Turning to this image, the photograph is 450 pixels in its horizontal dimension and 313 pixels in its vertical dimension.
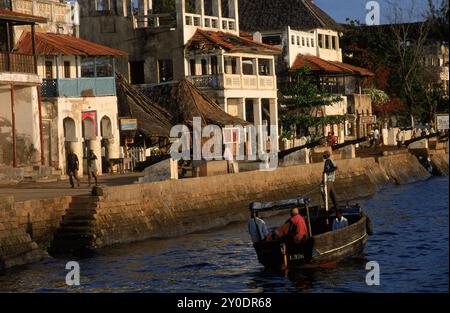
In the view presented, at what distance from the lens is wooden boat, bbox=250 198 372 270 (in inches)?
1273

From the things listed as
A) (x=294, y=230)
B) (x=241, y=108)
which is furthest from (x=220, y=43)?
(x=294, y=230)

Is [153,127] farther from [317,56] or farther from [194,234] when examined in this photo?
[317,56]

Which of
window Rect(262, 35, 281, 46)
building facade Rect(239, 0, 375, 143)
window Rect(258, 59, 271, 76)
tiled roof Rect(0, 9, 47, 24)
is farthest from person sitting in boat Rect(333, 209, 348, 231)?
window Rect(262, 35, 281, 46)

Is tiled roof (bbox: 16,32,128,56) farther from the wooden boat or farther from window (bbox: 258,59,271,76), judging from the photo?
window (bbox: 258,59,271,76)

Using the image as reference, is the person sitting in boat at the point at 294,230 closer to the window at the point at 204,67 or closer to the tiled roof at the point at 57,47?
the tiled roof at the point at 57,47

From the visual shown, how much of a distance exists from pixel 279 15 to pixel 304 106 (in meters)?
11.4

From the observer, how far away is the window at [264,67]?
2904 inches

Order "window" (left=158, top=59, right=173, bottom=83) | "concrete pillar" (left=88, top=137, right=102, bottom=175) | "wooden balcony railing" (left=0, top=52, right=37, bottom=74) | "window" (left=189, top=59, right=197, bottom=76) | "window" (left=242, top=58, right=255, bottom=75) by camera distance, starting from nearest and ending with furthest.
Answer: "wooden balcony railing" (left=0, top=52, right=37, bottom=74) → "concrete pillar" (left=88, top=137, right=102, bottom=175) → "window" (left=189, top=59, right=197, bottom=76) → "window" (left=158, top=59, right=173, bottom=83) → "window" (left=242, top=58, right=255, bottom=75)

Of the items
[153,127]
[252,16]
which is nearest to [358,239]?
[153,127]

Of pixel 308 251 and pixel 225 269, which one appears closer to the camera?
pixel 308 251

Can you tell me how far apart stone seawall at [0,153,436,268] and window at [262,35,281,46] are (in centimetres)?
2887

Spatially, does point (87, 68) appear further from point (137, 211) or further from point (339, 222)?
point (339, 222)

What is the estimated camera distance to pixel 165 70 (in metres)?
68.4

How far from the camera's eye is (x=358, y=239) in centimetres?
3597
